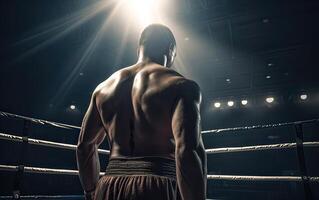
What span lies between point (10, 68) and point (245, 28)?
5.83 metres

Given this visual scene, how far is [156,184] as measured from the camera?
3.41 feet

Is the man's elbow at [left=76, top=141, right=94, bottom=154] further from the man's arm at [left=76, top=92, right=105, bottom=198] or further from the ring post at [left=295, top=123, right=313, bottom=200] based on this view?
the ring post at [left=295, top=123, right=313, bottom=200]

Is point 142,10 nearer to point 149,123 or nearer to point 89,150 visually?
point 89,150

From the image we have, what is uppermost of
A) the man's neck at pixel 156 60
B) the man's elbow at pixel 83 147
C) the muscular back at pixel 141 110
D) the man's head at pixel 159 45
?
the man's head at pixel 159 45

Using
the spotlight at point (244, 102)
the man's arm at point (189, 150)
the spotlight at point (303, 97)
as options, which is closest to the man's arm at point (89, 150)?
the man's arm at point (189, 150)

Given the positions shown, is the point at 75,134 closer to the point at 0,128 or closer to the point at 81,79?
the point at 81,79

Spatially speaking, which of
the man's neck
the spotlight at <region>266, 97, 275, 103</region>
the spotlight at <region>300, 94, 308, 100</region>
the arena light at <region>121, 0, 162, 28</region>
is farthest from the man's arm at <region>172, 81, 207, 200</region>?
the spotlight at <region>300, 94, 308, 100</region>

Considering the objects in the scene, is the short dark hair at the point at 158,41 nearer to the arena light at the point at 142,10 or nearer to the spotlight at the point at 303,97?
the arena light at the point at 142,10

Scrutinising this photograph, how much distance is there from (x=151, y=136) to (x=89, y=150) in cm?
37

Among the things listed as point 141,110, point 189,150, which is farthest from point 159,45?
point 189,150

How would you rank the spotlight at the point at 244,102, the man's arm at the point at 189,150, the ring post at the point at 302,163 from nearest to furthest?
1. the man's arm at the point at 189,150
2. the ring post at the point at 302,163
3. the spotlight at the point at 244,102

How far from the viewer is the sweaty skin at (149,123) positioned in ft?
3.20

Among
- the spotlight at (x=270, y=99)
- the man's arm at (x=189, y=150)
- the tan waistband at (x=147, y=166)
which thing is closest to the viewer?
the man's arm at (x=189, y=150)

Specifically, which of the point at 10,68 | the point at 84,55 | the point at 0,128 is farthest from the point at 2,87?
the point at 84,55
